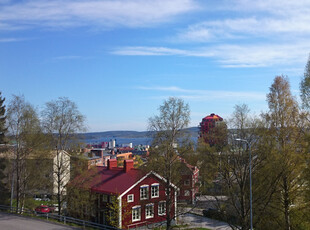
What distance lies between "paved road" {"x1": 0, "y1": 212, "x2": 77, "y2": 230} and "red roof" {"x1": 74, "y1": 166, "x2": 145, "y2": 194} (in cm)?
651

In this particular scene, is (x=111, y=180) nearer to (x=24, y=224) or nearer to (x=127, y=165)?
(x=127, y=165)

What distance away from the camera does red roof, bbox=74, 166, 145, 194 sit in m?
31.6

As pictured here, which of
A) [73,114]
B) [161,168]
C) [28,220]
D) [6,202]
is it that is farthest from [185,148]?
[6,202]

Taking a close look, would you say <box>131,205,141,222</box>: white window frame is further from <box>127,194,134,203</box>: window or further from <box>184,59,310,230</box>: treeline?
<box>184,59,310,230</box>: treeline

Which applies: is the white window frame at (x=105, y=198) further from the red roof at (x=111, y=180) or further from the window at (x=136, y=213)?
the window at (x=136, y=213)

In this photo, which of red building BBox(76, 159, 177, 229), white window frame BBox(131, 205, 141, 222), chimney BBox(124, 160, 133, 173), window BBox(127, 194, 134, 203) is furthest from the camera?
chimney BBox(124, 160, 133, 173)

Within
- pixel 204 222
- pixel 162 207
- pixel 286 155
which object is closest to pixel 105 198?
pixel 162 207

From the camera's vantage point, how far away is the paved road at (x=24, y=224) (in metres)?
22.8

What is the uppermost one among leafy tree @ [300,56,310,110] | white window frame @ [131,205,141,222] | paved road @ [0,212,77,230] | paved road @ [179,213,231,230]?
leafy tree @ [300,56,310,110]

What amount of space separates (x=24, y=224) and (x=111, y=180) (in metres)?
14.2

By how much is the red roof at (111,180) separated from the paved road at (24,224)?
6510 mm

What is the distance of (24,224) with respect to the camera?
2384 centimetres

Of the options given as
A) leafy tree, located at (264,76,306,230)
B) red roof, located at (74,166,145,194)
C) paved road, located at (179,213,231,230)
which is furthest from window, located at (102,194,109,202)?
leafy tree, located at (264,76,306,230)

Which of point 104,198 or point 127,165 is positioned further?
A: point 127,165
